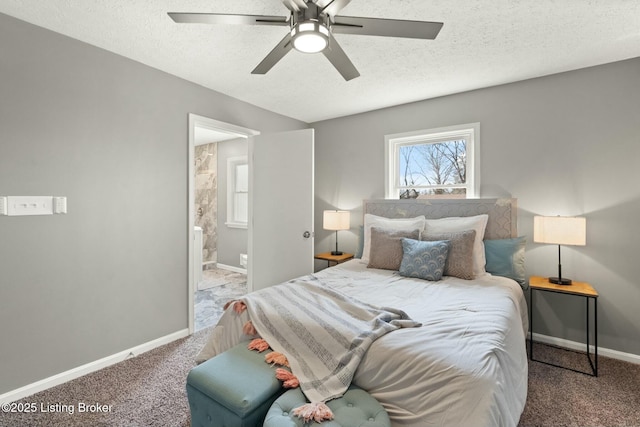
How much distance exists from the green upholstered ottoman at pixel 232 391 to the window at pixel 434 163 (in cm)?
272

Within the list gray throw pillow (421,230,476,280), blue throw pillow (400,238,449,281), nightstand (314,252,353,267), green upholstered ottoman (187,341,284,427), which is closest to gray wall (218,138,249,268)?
nightstand (314,252,353,267)

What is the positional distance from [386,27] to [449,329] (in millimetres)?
1603

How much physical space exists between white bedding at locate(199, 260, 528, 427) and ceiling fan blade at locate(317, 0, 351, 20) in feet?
5.42

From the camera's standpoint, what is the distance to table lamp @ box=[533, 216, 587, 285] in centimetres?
237

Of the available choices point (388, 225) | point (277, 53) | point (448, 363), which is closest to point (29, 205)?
point (277, 53)

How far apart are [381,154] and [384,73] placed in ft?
3.88

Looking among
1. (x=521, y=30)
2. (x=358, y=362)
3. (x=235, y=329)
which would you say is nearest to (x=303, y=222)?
(x=235, y=329)

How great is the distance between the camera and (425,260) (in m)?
2.51

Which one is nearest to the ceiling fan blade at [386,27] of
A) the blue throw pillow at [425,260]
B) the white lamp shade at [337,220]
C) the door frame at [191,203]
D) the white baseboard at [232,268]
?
the blue throw pillow at [425,260]

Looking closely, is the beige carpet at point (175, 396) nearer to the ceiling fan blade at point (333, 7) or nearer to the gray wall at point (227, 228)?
the ceiling fan blade at point (333, 7)

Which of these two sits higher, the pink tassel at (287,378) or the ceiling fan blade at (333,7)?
the ceiling fan blade at (333,7)

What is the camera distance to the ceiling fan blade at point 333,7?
1419mm

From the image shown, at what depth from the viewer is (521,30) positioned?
2.06 metres

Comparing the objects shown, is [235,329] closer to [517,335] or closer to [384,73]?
[517,335]
